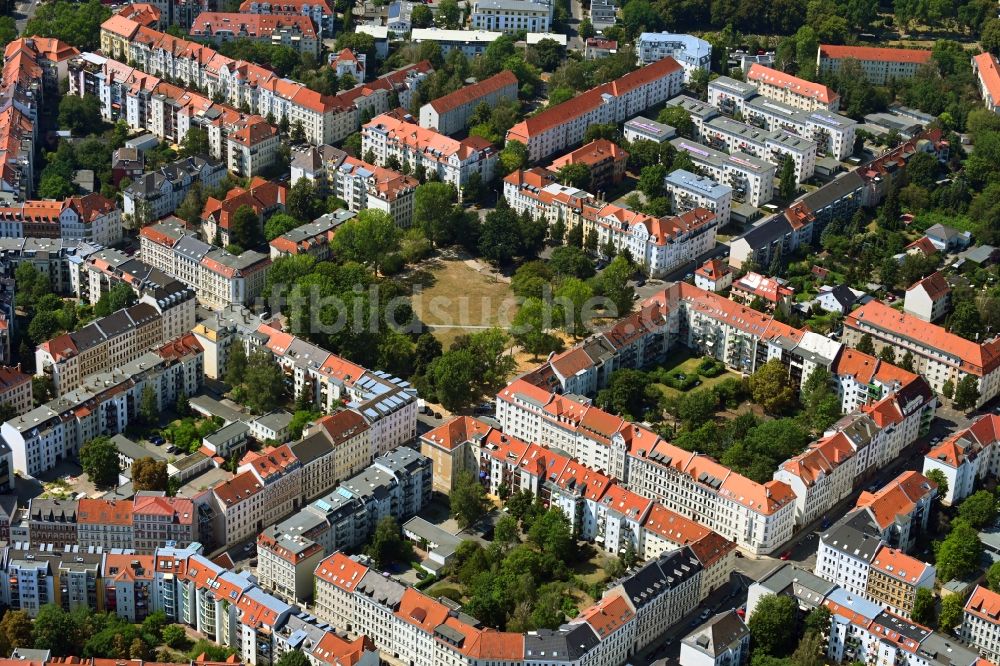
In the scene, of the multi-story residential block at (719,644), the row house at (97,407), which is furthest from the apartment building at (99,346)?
the multi-story residential block at (719,644)

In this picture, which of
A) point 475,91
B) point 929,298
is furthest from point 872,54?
point 929,298

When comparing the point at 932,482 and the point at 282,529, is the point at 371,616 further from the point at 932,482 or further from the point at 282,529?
the point at 932,482

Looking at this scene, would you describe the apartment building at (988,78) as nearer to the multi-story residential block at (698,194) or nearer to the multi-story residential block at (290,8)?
the multi-story residential block at (698,194)

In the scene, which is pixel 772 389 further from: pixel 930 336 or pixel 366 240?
pixel 366 240

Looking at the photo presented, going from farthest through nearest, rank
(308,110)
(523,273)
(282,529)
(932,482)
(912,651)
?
1. (308,110)
2. (523,273)
3. (932,482)
4. (282,529)
5. (912,651)

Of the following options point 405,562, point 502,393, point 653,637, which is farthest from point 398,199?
point 653,637

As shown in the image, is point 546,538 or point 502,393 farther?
point 502,393
